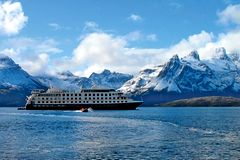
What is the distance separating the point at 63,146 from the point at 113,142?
33.2ft

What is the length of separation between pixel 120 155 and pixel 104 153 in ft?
11.3

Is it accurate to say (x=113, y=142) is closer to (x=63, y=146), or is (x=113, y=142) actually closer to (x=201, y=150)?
(x=63, y=146)

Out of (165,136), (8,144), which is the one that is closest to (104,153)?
(8,144)

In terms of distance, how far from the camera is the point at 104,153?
74500mm

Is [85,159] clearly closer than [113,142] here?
Yes

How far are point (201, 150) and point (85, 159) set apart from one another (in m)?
20.5

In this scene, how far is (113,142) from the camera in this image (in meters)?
88.6

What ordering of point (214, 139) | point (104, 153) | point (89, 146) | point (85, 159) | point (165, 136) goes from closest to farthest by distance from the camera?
point (85, 159) < point (104, 153) < point (89, 146) < point (214, 139) < point (165, 136)

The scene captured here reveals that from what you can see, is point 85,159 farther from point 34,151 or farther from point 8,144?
point 8,144

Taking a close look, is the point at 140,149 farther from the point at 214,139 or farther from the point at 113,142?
the point at 214,139

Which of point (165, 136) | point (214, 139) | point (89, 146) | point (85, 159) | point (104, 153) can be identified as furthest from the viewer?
point (165, 136)

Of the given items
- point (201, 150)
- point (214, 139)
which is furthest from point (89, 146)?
point (214, 139)

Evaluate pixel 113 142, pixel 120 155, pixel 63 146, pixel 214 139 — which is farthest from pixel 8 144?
pixel 214 139

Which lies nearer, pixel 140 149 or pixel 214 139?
pixel 140 149
